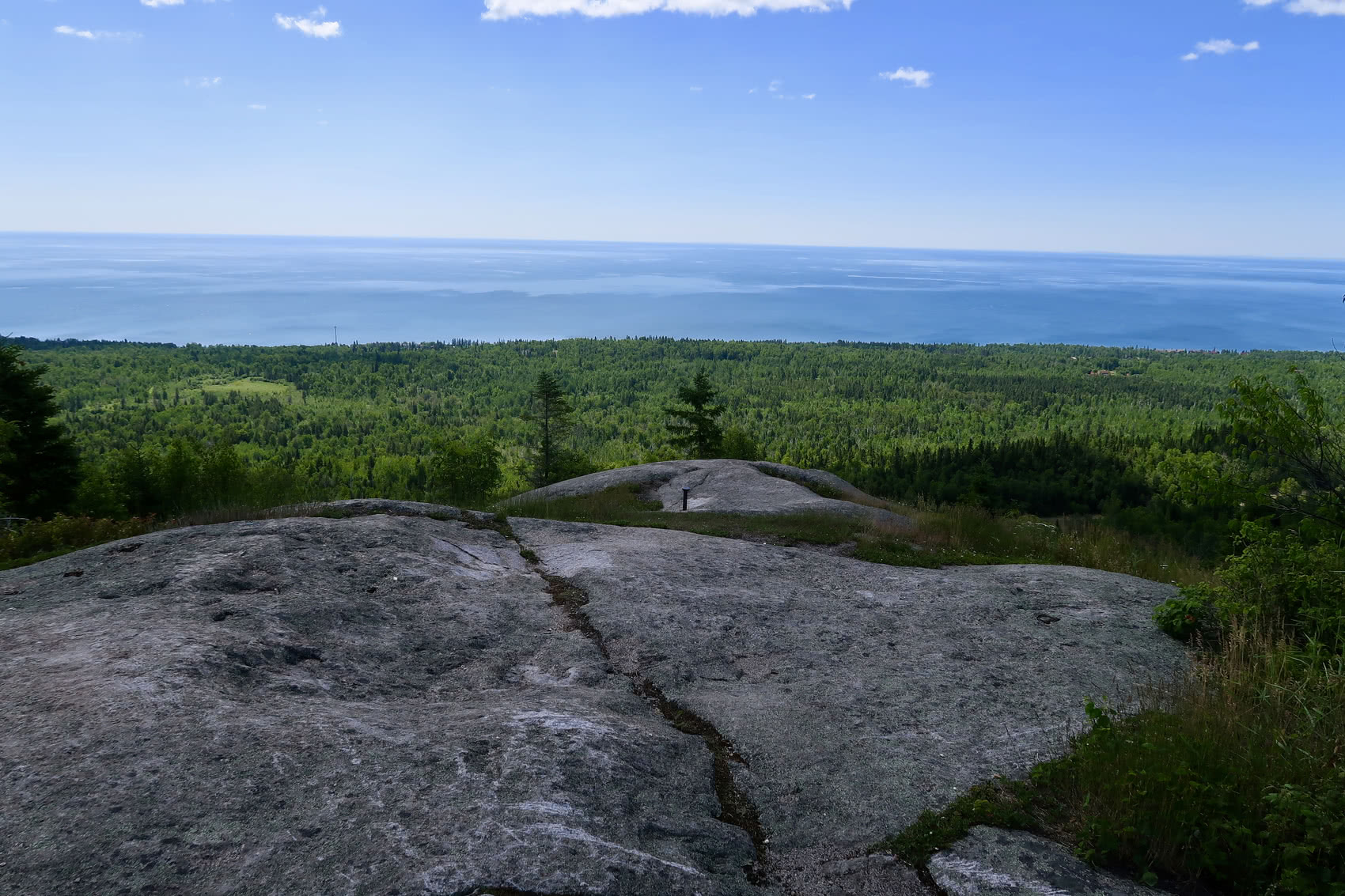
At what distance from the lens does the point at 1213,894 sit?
444 cm

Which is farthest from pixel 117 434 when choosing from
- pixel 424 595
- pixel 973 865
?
pixel 973 865

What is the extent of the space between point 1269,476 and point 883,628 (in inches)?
191

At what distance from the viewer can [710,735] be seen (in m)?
6.96

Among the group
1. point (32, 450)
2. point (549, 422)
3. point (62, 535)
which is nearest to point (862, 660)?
point (62, 535)

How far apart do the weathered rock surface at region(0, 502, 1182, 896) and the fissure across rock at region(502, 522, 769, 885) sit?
4 cm

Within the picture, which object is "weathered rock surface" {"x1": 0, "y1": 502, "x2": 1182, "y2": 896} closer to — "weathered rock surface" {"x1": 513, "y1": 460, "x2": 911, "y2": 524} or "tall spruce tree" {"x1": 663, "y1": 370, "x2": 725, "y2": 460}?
"weathered rock surface" {"x1": 513, "y1": 460, "x2": 911, "y2": 524}

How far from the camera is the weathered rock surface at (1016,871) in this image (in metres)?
4.43

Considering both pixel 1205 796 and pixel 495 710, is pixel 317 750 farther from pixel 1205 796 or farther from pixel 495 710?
pixel 1205 796

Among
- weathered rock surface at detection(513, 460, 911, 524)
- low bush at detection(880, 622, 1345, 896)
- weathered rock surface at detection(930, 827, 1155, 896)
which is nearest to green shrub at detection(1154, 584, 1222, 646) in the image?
low bush at detection(880, 622, 1345, 896)

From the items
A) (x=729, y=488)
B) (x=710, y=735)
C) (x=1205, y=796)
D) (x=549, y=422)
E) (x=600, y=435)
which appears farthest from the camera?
(x=600, y=435)

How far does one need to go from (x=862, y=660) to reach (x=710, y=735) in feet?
9.44

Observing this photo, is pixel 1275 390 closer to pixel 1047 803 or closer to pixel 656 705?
pixel 1047 803

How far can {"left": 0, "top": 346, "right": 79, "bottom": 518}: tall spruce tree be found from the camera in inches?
1275

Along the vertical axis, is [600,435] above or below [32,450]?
below
